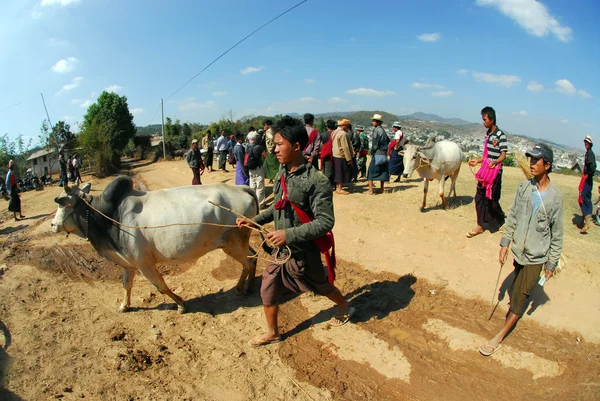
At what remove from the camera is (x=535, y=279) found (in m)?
3.65

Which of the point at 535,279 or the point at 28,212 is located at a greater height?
the point at 535,279

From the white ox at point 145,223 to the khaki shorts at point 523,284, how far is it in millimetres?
3295

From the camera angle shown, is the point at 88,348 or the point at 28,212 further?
the point at 28,212

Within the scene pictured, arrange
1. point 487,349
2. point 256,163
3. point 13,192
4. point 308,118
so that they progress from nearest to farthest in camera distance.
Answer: point 487,349
point 256,163
point 308,118
point 13,192

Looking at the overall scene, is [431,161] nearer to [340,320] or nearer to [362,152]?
[362,152]

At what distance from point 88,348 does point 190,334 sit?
1.05 meters

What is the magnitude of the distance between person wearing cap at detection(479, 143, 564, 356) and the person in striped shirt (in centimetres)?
232

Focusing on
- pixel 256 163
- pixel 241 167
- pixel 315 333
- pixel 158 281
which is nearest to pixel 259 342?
pixel 315 333

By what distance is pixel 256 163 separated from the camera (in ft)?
28.8

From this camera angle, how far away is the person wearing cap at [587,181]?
271 inches

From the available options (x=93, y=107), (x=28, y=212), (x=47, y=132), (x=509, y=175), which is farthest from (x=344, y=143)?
(x=93, y=107)

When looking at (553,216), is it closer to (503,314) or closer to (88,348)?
(503,314)

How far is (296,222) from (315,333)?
1.47 meters

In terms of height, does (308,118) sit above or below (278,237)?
above
